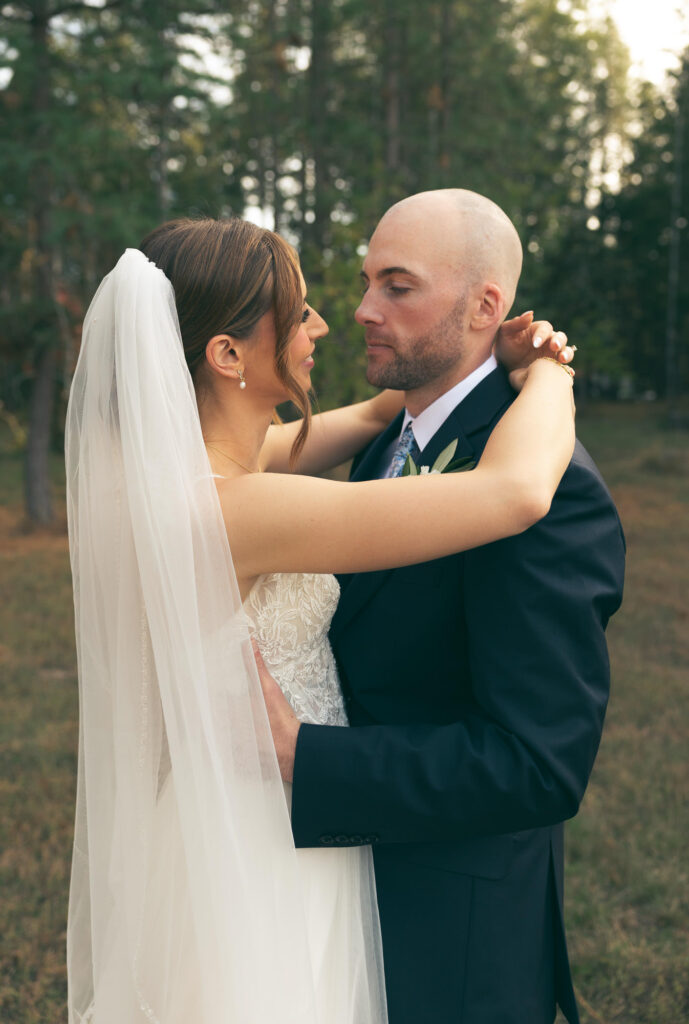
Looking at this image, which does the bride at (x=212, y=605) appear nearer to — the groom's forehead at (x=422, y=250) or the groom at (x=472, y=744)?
the groom at (x=472, y=744)

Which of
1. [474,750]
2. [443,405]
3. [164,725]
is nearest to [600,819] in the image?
[443,405]

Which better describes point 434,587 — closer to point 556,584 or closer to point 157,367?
point 556,584

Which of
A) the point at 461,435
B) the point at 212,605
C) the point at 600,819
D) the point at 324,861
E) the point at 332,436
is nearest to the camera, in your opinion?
the point at 212,605

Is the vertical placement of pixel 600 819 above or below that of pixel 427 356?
below

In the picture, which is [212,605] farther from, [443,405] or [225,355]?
[443,405]

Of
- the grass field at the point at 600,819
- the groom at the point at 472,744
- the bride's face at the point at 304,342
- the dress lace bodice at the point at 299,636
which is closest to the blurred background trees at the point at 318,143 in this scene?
the bride's face at the point at 304,342

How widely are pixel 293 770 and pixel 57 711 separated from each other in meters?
6.08

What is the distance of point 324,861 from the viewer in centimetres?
224

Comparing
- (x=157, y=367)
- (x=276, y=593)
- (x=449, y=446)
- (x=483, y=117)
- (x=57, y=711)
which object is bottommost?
(x=57, y=711)

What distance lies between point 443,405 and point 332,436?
791mm

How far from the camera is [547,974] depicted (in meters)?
2.41

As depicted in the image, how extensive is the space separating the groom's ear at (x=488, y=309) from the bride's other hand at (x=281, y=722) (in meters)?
1.27

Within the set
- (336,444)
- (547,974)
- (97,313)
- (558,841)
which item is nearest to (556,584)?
(558,841)

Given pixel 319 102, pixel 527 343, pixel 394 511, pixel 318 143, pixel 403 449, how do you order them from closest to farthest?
pixel 394 511 → pixel 527 343 → pixel 403 449 → pixel 318 143 → pixel 319 102
